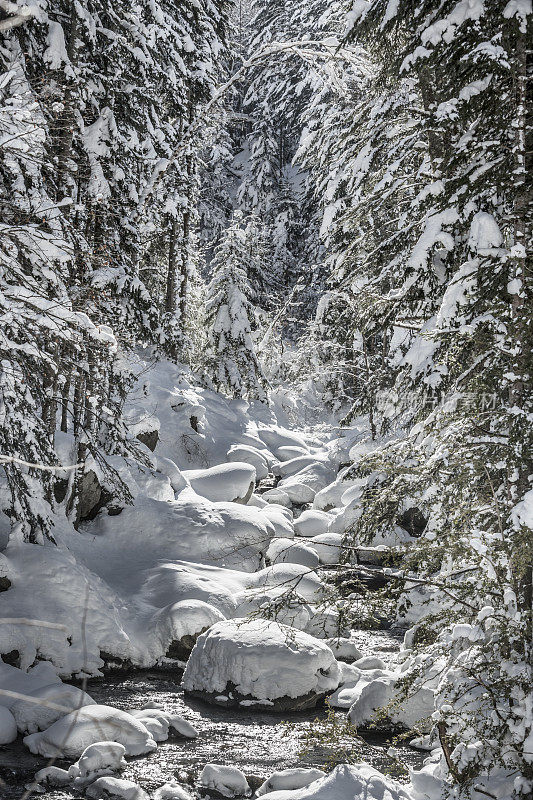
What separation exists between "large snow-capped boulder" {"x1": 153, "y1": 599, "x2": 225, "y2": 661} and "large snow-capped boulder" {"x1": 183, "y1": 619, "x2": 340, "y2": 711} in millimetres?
712

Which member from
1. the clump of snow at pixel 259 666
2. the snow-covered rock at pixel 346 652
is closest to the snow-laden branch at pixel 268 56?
the clump of snow at pixel 259 666

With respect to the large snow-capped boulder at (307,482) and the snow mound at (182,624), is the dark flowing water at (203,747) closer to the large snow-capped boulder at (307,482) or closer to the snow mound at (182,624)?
the snow mound at (182,624)

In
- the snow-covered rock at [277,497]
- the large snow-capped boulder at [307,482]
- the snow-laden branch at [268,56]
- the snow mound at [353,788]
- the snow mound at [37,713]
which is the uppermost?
the snow-laden branch at [268,56]

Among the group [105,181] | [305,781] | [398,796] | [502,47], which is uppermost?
[502,47]

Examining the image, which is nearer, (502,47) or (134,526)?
(502,47)

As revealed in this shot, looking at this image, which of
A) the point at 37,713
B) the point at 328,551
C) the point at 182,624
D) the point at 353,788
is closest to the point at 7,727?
the point at 37,713

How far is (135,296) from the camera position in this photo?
39.9ft

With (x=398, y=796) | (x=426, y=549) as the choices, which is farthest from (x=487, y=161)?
(x=398, y=796)

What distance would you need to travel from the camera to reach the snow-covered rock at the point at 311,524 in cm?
1680

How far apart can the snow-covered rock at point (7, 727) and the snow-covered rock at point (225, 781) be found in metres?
2.18

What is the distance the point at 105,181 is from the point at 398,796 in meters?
9.29

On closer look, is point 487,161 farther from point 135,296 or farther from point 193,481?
point 193,481

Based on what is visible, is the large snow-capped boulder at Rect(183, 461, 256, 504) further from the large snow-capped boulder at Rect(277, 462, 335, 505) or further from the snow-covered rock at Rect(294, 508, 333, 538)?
the large snow-capped boulder at Rect(277, 462, 335, 505)

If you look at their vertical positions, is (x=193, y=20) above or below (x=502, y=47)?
above
